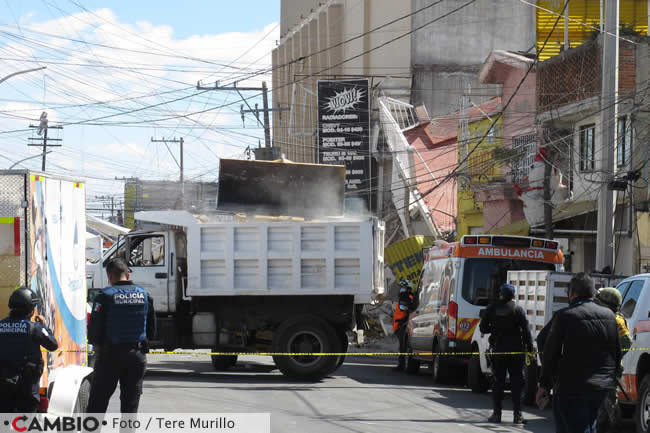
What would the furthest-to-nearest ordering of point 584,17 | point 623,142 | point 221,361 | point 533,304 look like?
point 584,17, point 623,142, point 221,361, point 533,304

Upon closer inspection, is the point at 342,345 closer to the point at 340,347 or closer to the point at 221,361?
the point at 340,347

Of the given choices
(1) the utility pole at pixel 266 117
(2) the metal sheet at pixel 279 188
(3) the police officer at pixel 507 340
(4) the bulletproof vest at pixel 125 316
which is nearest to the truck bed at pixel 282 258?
(2) the metal sheet at pixel 279 188

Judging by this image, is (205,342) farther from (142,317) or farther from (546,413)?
(142,317)

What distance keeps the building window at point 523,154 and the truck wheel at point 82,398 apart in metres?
20.4

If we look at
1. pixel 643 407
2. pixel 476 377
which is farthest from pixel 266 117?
pixel 643 407

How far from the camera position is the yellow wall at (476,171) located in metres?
32.6

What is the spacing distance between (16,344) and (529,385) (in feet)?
27.3

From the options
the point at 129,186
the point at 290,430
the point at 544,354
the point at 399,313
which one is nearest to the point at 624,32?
the point at 399,313

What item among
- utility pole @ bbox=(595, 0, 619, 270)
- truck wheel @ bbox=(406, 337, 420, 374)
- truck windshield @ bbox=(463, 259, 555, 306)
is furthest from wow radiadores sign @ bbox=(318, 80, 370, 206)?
truck windshield @ bbox=(463, 259, 555, 306)

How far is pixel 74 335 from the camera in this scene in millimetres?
Result: 9656

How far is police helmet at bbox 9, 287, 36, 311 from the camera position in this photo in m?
7.58

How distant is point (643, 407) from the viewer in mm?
10055

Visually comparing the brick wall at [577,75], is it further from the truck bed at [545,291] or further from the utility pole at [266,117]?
the utility pole at [266,117]

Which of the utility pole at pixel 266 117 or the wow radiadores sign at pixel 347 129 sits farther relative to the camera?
the wow radiadores sign at pixel 347 129
